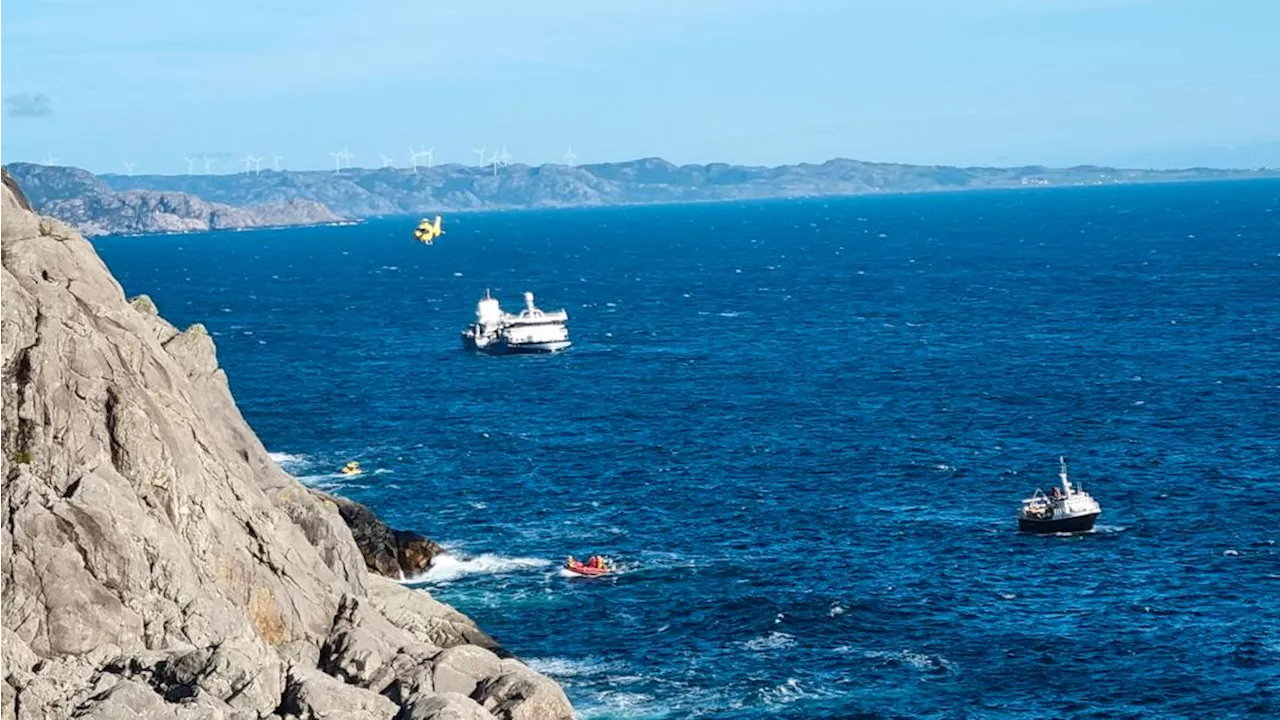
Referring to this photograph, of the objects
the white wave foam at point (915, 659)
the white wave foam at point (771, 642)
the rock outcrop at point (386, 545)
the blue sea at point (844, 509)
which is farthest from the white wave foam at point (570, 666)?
the rock outcrop at point (386, 545)

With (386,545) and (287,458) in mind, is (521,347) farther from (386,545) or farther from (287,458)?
(386,545)

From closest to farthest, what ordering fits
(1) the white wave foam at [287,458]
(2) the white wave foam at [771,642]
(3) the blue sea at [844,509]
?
(3) the blue sea at [844,509], (2) the white wave foam at [771,642], (1) the white wave foam at [287,458]

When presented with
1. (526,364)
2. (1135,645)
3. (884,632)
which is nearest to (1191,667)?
(1135,645)

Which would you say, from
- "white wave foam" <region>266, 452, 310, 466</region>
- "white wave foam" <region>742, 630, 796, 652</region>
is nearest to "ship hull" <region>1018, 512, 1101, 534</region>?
"white wave foam" <region>742, 630, 796, 652</region>

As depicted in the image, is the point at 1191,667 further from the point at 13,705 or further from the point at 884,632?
the point at 13,705

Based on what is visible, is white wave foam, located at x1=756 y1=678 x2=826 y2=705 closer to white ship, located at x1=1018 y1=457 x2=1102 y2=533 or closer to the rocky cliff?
the rocky cliff

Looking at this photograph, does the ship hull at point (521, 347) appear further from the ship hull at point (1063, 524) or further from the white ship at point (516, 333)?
the ship hull at point (1063, 524)
